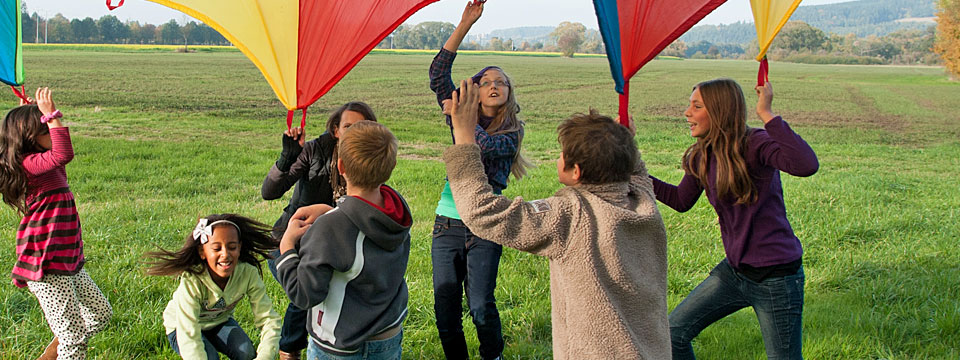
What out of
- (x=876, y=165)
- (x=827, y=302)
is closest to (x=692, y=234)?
(x=827, y=302)

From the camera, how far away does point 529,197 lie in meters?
9.13

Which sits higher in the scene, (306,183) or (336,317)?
(306,183)

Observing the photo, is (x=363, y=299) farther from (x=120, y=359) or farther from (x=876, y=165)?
(x=876, y=165)

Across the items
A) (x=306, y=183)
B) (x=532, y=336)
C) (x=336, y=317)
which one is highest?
(x=306, y=183)

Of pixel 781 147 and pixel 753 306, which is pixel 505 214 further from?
pixel 753 306

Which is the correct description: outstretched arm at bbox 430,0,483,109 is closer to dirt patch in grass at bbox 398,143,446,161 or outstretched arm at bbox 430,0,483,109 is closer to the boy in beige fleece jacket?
the boy in beige fleece jacket

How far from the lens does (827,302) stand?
5.11 meters

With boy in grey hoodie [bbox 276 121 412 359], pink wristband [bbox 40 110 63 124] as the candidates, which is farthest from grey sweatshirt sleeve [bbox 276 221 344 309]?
pink wristband [bbox 40 110 63 124]

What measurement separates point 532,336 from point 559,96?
29069mm

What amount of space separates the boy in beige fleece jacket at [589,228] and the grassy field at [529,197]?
1796mm

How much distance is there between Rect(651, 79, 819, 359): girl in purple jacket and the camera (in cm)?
297

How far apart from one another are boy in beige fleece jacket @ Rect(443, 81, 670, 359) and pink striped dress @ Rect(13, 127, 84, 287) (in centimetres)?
220

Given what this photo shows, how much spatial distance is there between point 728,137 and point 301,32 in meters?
1.96

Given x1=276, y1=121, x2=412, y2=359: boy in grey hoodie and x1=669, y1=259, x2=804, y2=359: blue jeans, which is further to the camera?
x1=669, y1=259, x2=804, y2=359: blue jeans
